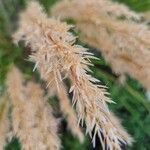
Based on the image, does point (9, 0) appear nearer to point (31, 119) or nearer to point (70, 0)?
point (70, 0)

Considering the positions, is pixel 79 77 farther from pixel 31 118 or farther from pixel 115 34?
pixel 31 118

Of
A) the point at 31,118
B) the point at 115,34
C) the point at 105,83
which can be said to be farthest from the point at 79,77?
the point at 105,83

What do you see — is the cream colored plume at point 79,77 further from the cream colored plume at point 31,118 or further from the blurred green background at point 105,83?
the blurred green background at point 105,83

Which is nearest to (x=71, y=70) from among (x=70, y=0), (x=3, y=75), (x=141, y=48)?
(x=141, y=48)

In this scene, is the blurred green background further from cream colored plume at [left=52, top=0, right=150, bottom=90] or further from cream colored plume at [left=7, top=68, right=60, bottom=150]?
cream colored plume at [left=52, top=0, right=150, bottom=90]

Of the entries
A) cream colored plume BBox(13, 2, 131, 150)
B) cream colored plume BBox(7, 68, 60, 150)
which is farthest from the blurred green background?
cream colored plume BBox(13, 2, 131, 150)
